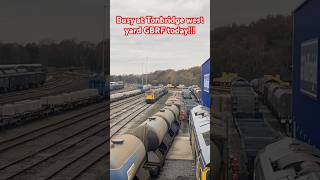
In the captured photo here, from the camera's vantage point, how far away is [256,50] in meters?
72.8

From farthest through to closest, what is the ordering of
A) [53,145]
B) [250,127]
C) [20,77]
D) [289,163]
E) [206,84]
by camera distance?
[20,77], [206,84], [53,145], [250,127], [289,163]

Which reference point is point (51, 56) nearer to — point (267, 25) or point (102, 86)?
point (102, 86)

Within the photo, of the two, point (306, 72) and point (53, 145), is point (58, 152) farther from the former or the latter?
point (306, 72)

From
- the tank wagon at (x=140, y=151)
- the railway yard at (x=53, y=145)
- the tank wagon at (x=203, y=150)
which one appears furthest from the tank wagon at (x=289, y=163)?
the railway yard at (x=53, y=145)

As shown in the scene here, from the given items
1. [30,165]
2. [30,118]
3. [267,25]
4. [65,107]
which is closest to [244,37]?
[267,25]

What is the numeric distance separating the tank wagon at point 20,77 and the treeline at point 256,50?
33.4 m

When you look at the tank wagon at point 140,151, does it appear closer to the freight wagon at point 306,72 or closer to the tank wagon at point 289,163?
the tank wagon at point 289,163

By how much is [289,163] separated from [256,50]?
225 ft

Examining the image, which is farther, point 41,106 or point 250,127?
point 41,106

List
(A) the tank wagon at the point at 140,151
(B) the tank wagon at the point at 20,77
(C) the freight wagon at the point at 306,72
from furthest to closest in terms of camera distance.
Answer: (B) the tank wagon at the point at 20,77 < (A) the tank wagon at the point at 140,151 < (C) the freight wagon at the point at 306,72

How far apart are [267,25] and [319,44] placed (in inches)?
3077

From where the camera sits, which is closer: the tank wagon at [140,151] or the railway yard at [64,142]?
the tank wagon at [140,151]

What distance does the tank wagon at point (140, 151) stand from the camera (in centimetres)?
1153

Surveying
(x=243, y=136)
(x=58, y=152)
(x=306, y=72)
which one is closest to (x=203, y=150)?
(x=243, y=136)
